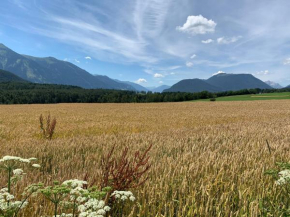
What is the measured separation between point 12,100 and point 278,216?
5609 inches

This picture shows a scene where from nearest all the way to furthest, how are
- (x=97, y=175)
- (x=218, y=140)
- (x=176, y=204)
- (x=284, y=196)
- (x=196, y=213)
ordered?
(x=196, y=213) → (x=176, y=204) → (x=284, y=196) → (x=97, y=175) → (x=218, y=140)

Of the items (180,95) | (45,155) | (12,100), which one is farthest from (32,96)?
(45,155)

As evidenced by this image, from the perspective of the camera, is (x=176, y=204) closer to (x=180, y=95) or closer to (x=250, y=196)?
(x=250, y=196)

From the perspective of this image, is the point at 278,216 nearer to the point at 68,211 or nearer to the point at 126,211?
the point at 126,211

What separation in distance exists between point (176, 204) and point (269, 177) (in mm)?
1920

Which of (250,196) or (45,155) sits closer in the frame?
(250,196)

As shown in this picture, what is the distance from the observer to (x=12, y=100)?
118000 millimetres

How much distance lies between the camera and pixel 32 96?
12681 cm

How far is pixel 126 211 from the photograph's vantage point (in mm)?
2469

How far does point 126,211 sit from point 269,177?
2619 millimetres

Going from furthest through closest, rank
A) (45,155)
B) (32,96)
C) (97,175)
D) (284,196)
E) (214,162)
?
(32,96)
(45,155)
(214,162)
(97,175)
(284,196)

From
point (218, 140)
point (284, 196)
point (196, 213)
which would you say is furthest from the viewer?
point (218, 140)

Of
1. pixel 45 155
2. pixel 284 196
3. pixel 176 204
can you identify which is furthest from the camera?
pixel 45 155

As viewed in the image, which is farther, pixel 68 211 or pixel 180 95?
pixel 180 95
